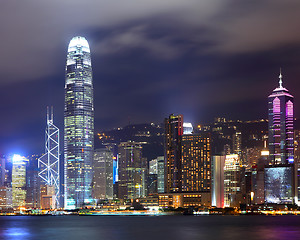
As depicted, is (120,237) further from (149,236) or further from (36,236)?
(36,236)

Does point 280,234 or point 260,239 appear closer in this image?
point 260,239

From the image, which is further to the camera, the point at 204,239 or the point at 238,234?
the point at 238,234

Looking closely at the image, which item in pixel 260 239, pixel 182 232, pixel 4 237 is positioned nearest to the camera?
pixel 260 239

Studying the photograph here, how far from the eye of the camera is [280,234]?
136 m

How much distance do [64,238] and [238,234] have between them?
127 feet

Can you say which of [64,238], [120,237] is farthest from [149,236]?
[64,238]

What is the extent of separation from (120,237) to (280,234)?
1448 inches

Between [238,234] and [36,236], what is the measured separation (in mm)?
46052

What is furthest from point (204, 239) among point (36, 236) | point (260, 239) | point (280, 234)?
point (36, 236)

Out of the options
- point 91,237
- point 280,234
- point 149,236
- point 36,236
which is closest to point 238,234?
point 280,234

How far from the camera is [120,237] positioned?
129m

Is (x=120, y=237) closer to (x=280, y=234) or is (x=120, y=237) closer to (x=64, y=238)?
(x=64, y=238)

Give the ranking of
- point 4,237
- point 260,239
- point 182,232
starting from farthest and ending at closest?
point 182,232, point 4,237, point 260,239

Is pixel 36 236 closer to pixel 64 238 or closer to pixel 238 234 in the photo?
pixel 64 238
